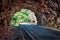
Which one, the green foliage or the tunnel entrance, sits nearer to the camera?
the green foliage

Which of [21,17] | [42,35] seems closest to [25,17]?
[21,17]

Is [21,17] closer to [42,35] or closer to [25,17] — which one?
[25,17]

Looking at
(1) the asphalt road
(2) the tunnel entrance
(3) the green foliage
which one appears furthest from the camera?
(2) the tunnel entrance

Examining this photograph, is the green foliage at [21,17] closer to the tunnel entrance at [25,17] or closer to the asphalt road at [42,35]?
the tunnel entrance at [25,17]

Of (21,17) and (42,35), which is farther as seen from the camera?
(21,17)

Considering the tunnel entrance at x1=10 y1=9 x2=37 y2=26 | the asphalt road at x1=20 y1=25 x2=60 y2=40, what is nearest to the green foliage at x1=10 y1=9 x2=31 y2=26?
the tunnel entrance at x1=10 y1=9 x2=37 y2=26

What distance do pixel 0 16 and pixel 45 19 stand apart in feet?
36.9

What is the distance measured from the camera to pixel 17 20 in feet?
91.1

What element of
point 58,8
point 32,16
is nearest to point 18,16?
point 32,16

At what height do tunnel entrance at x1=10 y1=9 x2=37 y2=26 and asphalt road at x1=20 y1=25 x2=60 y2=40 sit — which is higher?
asphalt road at x1=20 y1=25 x2=60 y2=40

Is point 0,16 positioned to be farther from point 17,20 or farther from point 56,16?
point 17,20

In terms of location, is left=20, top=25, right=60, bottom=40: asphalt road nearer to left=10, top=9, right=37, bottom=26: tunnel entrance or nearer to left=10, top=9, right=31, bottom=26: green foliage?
left=10, top=9, right=31, bottom=26: green foliage

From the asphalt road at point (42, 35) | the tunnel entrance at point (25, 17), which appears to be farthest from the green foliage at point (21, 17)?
the asphalt road at point (42, 35)

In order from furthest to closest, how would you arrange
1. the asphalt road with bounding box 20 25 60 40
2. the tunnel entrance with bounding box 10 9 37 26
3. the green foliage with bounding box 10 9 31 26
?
the tunnel entrance with bounding box 10 9 37 26
the green foliage with bounding box 10 9 31 26
the asphalt road with bounding box 20 25 60 40
